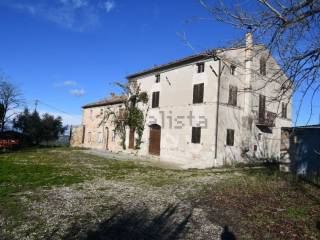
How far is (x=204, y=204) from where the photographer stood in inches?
385

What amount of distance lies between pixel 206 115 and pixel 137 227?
15.9 meters

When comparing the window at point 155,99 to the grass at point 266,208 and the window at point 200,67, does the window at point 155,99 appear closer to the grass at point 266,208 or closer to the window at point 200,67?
the window at point 200,67

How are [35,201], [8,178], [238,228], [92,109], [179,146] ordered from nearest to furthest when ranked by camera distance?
1. [238,228]
2. [35,201]
3. [8,178]
4. [179,146]
5. [92,109]

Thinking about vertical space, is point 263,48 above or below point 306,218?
above

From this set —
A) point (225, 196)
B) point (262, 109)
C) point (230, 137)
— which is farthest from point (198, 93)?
point (225, 196)

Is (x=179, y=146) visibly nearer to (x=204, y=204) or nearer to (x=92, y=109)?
(x=204, y=204)

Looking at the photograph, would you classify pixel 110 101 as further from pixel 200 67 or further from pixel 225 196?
pixel 225 196

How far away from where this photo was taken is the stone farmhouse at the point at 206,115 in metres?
22.6

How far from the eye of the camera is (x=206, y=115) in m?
22.8

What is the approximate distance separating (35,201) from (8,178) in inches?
168

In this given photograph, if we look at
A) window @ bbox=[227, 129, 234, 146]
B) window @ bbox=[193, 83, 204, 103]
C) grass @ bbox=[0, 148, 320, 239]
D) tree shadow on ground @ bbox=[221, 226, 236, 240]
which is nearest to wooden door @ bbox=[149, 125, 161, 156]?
window @ bbox=[193, 83, 204, 103]

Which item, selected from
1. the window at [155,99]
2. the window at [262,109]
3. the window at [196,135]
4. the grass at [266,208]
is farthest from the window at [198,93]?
the grass at [266,208]

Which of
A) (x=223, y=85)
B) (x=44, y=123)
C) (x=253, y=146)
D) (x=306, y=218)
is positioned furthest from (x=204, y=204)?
(x=44, y=123)

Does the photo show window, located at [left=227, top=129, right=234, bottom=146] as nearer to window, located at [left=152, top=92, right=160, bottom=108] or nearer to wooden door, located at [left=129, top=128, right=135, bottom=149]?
window, located at [left=152, top=92, right=160, bottom=108]
